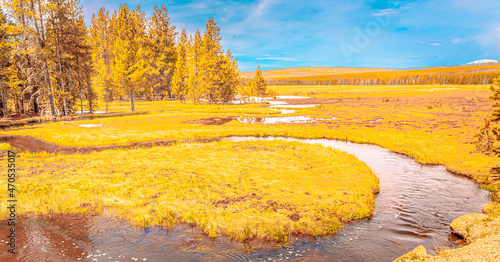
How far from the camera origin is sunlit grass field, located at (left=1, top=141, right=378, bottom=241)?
10.3 meters

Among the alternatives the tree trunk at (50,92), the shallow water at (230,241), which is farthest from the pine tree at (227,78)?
the shallow water at (230,241)

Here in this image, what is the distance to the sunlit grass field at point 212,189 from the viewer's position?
10.3 meters

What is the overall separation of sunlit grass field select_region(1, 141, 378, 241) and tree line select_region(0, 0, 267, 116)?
2453 centimetres

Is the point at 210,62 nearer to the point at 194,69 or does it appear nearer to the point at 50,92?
the point at 194,69

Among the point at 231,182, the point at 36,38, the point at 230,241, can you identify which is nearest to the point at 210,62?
the point at 36,38

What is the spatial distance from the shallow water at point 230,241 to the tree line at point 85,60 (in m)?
32.4

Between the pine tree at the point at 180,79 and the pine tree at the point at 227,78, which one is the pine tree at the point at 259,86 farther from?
the pine tree at the point at 180,79

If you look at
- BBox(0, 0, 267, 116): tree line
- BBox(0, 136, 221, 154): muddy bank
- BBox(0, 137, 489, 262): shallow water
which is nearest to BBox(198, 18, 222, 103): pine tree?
BBox(0, 0, 267, 116): tree line

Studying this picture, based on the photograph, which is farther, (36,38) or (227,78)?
(227,78)

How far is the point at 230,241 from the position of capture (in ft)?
29.8

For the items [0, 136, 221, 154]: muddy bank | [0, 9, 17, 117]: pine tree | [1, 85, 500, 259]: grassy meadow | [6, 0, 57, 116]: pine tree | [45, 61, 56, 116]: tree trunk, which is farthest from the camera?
[0, 9, 17, 117]: pine tree

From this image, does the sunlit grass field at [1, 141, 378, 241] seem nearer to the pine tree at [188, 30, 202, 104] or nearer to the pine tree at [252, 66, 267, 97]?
the pine tree at [188, 30, 202, 104]

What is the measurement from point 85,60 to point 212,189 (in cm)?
4270

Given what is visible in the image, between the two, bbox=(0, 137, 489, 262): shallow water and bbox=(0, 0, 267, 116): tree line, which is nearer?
bbox=(0, 137, 489, 262): shallow water
